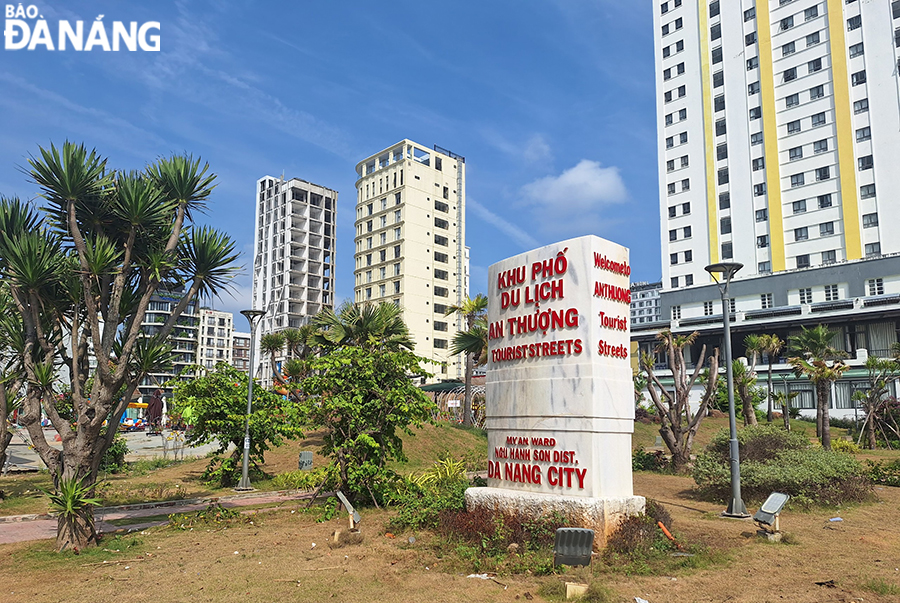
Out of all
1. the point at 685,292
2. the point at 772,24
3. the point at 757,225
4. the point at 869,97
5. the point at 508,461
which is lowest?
the point at 508,461

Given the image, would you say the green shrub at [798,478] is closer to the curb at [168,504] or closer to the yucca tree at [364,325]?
the curb at [168,504]

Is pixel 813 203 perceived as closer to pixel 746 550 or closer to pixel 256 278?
pixel 746 550

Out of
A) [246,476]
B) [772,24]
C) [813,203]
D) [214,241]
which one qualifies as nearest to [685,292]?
[813,203]

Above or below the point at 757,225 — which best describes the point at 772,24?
above

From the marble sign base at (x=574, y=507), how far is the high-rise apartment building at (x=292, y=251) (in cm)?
8678

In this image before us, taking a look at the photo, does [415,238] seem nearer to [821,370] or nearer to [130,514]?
[821,370]

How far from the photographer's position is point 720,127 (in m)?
70.2

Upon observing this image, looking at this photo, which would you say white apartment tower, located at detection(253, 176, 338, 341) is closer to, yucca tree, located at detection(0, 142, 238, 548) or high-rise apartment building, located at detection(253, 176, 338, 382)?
high-rise apartment building, located at detection(253, 176, 338, 382)

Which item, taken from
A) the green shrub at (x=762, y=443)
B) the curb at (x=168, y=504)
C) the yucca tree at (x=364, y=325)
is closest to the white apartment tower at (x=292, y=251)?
the yucca tree at (x=364, y=325)

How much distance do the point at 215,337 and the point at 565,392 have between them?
144 meters

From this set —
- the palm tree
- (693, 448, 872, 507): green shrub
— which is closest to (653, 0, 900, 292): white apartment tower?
the palm tree

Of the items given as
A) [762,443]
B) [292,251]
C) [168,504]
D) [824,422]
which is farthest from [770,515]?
[292,251]

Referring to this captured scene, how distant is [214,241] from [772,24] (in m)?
71.7

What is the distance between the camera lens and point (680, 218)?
72500 mm
